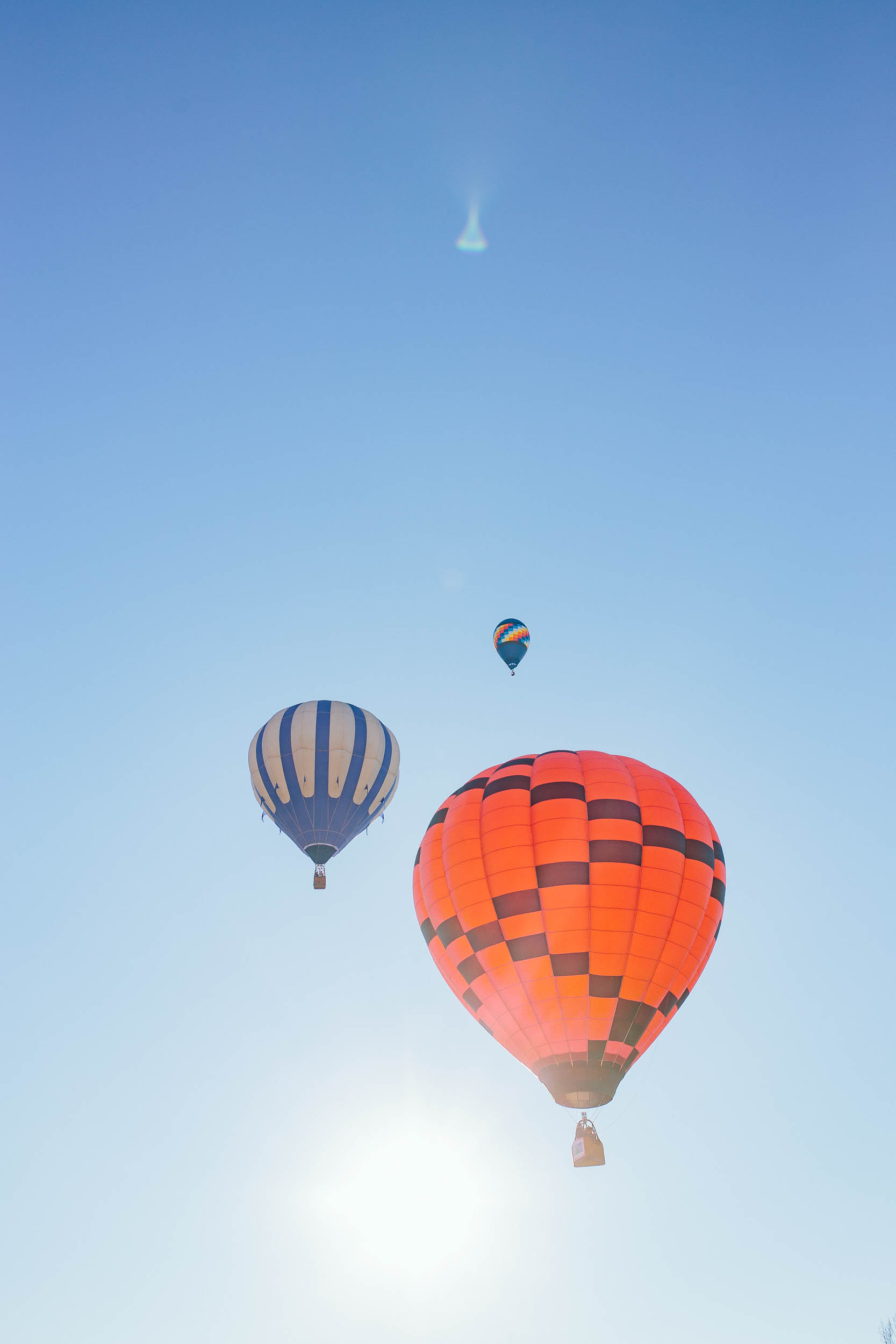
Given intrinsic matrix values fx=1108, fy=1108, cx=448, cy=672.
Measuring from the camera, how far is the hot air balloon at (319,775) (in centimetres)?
2516

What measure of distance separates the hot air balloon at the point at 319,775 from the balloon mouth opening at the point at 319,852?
0.01 m

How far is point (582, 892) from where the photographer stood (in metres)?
17.1

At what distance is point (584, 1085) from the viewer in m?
16.8

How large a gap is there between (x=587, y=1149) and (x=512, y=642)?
1335 centimetres

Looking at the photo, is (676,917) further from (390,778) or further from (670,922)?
(390,778)

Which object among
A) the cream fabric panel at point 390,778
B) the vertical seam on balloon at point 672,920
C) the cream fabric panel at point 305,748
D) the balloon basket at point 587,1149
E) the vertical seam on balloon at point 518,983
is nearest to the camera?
the balloon basket at point 587,1149

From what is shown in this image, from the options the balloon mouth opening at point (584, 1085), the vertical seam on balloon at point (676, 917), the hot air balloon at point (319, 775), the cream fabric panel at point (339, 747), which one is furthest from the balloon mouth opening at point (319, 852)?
the vertical seam on balloon at point (676, 917)

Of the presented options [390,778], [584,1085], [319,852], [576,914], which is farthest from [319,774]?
[584,1085]

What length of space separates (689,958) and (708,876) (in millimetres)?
1325

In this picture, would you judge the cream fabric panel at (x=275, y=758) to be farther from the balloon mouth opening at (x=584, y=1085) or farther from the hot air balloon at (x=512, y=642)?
the balloon mouth opening at (x=584, y=1085)

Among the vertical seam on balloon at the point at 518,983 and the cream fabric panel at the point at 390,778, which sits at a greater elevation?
the cream fabric panel at the point at 390,778

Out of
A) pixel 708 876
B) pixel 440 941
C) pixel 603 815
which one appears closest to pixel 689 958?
pixel 708 876

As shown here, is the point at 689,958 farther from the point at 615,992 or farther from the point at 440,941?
the point at 440,941

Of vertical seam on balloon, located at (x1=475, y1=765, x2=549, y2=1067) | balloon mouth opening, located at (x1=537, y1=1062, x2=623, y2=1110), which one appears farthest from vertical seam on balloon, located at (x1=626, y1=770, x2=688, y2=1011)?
vertical seam on balloon, located at (x1=475, y1=765, x2=549, y2=1067)
